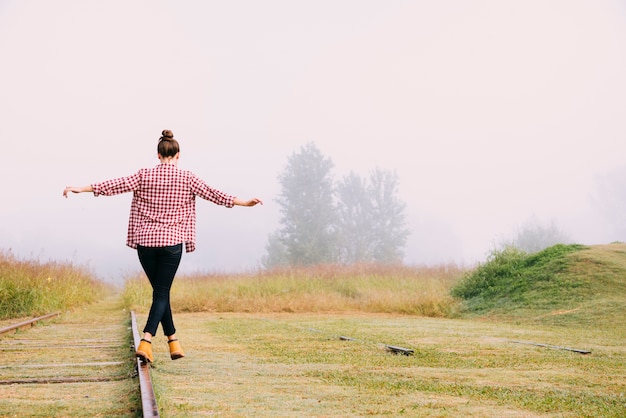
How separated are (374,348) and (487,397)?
321cm

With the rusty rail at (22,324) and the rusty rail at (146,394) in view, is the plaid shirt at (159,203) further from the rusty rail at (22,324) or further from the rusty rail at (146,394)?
the rusty rail at (22,324)

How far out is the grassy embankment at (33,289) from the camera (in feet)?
44.6

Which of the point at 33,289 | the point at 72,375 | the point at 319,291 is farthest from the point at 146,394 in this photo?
the point at 319,291

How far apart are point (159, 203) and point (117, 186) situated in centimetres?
34

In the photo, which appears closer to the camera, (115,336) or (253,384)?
(253,384)

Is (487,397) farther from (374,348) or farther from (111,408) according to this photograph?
(374,348)

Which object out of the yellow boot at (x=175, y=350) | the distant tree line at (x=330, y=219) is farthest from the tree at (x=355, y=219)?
the yellow boot at (x=175, y=350)

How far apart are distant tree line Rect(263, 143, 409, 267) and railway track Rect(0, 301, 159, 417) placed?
39.0m

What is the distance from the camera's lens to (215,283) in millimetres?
20453

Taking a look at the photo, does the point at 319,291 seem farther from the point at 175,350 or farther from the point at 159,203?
the point at 159,203

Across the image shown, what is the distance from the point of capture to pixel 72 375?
5594 millimetres

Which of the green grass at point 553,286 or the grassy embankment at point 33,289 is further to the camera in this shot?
the green grass at point 553,286

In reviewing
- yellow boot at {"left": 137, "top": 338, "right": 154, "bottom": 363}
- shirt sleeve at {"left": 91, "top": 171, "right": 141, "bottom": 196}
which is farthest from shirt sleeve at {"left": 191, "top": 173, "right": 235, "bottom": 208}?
yellow boot at {"left": 137, "top": 338, "right": 154, "bottom": 363}

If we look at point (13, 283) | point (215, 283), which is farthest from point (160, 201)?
point (215, 283)
